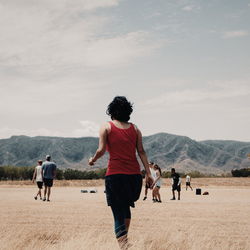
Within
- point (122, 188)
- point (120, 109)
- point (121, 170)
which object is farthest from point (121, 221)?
point (120, 109)

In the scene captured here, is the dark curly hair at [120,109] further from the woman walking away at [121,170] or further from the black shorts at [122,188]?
the black shorts at [122,188]

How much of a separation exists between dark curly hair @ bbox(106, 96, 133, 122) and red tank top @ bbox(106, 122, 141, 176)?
0.81 ft

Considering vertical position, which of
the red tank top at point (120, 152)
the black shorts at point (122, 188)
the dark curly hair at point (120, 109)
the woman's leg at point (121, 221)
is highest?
the dark curly hair at point (120, 109)

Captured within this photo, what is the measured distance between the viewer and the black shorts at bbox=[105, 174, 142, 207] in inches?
228

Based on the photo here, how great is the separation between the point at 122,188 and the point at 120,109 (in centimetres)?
105

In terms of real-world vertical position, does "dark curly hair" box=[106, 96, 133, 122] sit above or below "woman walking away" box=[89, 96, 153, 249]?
above

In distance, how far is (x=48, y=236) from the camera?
7.99 m

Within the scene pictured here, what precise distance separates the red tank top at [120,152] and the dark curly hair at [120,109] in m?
0.25

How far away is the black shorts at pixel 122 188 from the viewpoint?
19.0ft

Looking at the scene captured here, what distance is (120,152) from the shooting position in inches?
229

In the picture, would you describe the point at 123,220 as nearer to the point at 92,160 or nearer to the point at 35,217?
the point at 92,160

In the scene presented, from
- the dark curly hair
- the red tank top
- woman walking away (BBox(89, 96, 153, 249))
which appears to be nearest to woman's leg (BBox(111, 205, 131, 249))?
woman walking away (BBox(89, 96, 153, 249))

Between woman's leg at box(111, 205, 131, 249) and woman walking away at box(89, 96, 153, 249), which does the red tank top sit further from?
woman's leg at box(111, 205, 131, 249)

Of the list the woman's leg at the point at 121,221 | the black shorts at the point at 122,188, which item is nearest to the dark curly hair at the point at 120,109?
the black shorts at the point at 122,188
